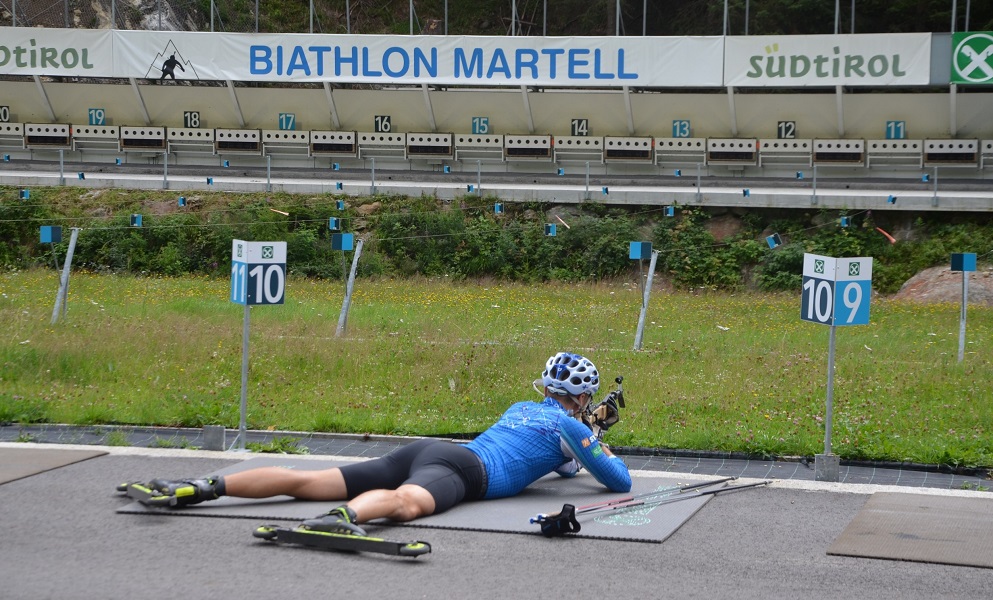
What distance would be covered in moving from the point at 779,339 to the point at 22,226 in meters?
23.8

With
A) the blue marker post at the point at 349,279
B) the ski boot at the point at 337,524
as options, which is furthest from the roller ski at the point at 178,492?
the blue marker post at the point at 349,279

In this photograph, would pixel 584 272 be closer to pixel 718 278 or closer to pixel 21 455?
pixel 718 278

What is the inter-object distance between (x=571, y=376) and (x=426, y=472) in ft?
4.62

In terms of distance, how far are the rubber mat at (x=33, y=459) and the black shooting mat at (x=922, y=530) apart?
6.74 meters

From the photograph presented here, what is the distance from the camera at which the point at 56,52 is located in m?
36.2

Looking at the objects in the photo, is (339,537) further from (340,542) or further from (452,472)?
(452,472)

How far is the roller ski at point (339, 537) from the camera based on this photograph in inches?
254

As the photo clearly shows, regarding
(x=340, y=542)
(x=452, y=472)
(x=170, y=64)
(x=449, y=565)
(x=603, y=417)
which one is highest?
(x=170, y=64)

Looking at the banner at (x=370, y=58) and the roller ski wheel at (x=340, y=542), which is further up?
the banner at (x=370, y=58)

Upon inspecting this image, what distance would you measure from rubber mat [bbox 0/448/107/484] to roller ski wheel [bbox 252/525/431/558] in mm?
3281

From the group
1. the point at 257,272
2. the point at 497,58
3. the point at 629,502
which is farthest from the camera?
the point at 497,58

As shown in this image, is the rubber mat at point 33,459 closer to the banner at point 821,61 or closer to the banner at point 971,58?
the banner at point 821,61

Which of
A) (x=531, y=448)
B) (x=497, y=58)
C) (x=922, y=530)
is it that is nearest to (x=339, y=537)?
(x=531, y=448)

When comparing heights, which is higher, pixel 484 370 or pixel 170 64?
pixel 170 64
